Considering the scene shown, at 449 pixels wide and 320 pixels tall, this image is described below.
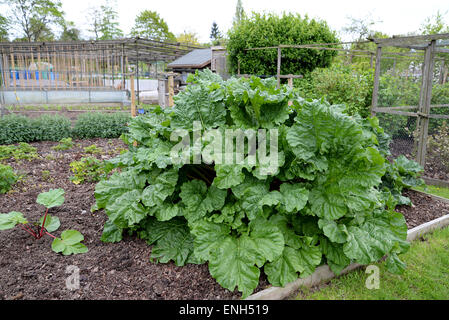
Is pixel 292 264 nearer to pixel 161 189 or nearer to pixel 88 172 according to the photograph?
pixel 161 189

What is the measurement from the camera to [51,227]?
3.04m

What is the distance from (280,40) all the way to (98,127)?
490 cm

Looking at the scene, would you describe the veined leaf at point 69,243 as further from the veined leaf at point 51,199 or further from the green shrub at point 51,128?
the green shrub at point 51,128

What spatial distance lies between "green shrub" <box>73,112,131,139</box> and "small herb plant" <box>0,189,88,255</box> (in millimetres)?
4771

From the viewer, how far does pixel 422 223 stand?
146 inches

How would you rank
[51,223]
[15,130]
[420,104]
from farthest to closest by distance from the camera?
[15,130], [420,104], [51,223]

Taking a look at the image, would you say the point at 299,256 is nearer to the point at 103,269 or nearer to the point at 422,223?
the point at 103,269

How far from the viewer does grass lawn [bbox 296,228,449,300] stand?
253cm

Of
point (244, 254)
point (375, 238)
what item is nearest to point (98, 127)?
point (244, 254)

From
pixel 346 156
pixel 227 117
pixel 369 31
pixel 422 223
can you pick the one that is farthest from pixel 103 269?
pixel 369 31

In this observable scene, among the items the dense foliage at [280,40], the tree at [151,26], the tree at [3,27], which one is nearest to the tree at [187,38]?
the tree at [151,26]

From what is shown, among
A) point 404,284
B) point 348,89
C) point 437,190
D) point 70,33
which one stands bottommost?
point 404,284
